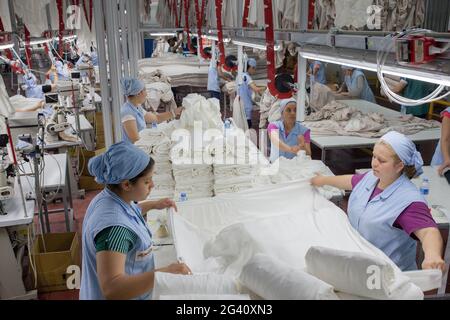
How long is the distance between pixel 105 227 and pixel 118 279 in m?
0.21

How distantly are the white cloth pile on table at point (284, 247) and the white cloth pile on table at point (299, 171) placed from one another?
0.81 feet

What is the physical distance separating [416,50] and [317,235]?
3.52ft

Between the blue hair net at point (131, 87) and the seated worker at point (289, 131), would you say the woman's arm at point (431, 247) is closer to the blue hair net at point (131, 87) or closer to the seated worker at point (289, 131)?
the seated worker at point (289, 131)

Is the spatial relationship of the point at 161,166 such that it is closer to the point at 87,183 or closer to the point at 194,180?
the point at 194,180

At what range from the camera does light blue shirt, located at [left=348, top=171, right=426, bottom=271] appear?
2238mm

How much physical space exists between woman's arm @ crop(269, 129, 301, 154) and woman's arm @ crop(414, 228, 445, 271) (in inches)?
74.2

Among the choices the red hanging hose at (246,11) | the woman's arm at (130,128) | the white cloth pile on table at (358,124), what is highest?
the red hanging hose at (246,11)

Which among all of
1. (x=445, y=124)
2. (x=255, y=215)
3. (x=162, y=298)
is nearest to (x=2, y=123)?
(x=255, y=215)

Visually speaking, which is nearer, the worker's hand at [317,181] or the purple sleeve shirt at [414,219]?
the purple sleeve shirt at [414,219]

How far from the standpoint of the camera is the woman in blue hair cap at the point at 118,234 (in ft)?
5.17

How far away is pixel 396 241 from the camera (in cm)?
227

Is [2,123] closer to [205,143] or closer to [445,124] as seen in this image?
[205,143]

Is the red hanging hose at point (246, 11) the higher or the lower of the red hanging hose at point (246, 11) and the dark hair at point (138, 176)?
the higher

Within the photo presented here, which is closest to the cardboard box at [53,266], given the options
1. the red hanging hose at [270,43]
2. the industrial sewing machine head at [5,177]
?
the industrial sewing machine head at [5,177]
